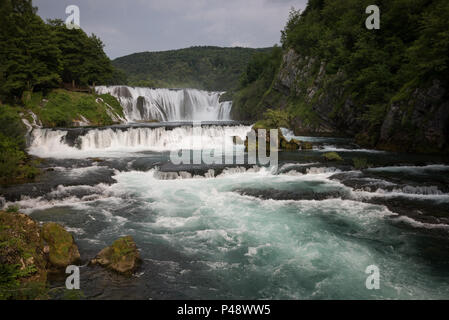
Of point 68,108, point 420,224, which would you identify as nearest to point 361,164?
point 420,224

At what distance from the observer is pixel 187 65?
117688 mm

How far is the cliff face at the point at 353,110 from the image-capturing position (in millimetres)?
16969

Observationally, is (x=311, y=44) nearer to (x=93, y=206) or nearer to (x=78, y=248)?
(x=93, y=206)

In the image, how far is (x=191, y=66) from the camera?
119000mm

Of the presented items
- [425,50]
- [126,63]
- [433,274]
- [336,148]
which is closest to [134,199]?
[433,274]

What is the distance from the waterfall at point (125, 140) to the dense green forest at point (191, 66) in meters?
74.0

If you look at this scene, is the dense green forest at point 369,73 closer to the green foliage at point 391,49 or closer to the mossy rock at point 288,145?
the green foliage at point 391,49

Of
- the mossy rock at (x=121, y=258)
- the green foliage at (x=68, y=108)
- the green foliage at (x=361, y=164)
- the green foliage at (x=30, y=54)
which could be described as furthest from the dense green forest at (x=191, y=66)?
the mossy rock at (x=121, y=258)

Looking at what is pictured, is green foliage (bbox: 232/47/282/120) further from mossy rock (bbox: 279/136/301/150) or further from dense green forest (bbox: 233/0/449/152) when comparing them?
mossy rock (bbox: 279/136/301/150)

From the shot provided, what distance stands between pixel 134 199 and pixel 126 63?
422 ft

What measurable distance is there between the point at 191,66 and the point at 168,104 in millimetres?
77958

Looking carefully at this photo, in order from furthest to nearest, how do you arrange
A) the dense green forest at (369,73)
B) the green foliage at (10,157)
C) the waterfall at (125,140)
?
the waterfall at (125,140)
the dense green forest at (369,73)
the green foliage at (10,157)

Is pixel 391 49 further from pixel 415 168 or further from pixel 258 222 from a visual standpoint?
pixel 258 222

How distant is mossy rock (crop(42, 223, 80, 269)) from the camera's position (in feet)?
20.8
